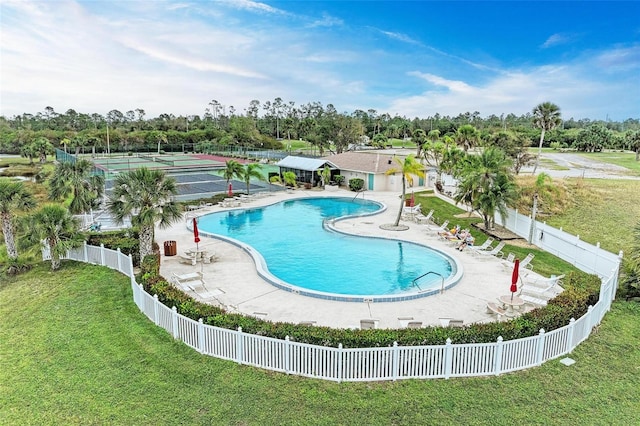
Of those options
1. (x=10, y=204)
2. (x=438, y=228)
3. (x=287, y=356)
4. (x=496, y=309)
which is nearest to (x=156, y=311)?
(x=287, y=356)

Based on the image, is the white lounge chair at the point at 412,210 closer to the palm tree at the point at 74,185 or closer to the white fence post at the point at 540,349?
the white fence post at the point at 540,349

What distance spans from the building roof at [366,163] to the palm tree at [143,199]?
22007 mm

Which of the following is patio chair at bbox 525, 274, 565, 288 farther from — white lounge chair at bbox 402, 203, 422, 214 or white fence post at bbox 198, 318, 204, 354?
white lounge chair at bbox 402, 203, 422, 214

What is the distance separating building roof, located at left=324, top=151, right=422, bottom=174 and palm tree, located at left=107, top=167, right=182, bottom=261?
22007mm

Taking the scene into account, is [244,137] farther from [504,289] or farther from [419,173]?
[504,289]

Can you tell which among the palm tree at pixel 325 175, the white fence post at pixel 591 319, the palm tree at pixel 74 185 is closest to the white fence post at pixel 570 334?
the white fence post at pixel 591 319

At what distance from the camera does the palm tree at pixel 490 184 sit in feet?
65.1

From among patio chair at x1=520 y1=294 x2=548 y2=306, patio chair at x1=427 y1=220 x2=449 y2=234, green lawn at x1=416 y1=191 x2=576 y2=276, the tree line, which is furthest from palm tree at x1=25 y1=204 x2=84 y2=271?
the tree line

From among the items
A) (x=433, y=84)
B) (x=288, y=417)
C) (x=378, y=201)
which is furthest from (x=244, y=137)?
(x=288, y=417)

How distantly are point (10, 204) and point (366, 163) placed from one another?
26.3 metres

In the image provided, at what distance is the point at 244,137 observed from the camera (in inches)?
3314

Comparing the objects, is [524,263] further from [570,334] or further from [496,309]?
[570,334]

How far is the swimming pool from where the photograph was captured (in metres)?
14.2

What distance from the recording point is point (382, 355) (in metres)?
8.45
